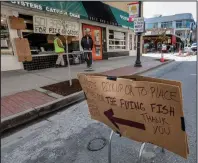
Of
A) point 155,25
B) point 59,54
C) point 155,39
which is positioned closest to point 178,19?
point 155,25

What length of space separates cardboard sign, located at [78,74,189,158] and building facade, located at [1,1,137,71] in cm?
429

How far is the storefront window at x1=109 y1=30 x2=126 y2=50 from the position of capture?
48.8 ft

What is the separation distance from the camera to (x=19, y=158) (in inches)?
96.7

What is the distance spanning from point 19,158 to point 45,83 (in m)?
3.59

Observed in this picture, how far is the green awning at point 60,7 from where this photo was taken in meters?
6.82

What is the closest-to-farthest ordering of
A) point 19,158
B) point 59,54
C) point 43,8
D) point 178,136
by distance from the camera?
1. point 178,136
2. point 19,158
3. point 43,8
4. point 59,54

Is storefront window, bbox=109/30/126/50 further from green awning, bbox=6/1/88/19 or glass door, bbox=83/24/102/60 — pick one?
green awning, bbox=6/1/88/19

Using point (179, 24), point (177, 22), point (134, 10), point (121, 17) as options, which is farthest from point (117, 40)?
point (179, 24)

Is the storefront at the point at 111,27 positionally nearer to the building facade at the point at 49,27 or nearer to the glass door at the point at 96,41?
the building facade at the point at 49,27

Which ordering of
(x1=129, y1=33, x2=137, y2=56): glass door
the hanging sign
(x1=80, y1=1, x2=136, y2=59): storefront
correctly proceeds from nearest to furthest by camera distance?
the hanging sign, (x1=80, y1=1, x2=136, y2=59): storefront, (x1=129, y1=33, x2=137, y2=56): glass door

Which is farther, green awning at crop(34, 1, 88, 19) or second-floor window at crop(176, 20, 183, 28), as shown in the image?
second-floor window at crop(176, 20, 183, 28)

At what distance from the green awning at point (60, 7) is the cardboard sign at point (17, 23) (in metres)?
0.79

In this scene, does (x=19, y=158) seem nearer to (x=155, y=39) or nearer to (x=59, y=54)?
(x=59, y=54)

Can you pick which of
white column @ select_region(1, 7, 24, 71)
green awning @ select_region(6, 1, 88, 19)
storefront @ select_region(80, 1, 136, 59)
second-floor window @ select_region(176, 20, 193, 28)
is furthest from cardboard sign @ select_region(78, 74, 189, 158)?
second-floor window @ select_region(176, 20, 193, 28)
